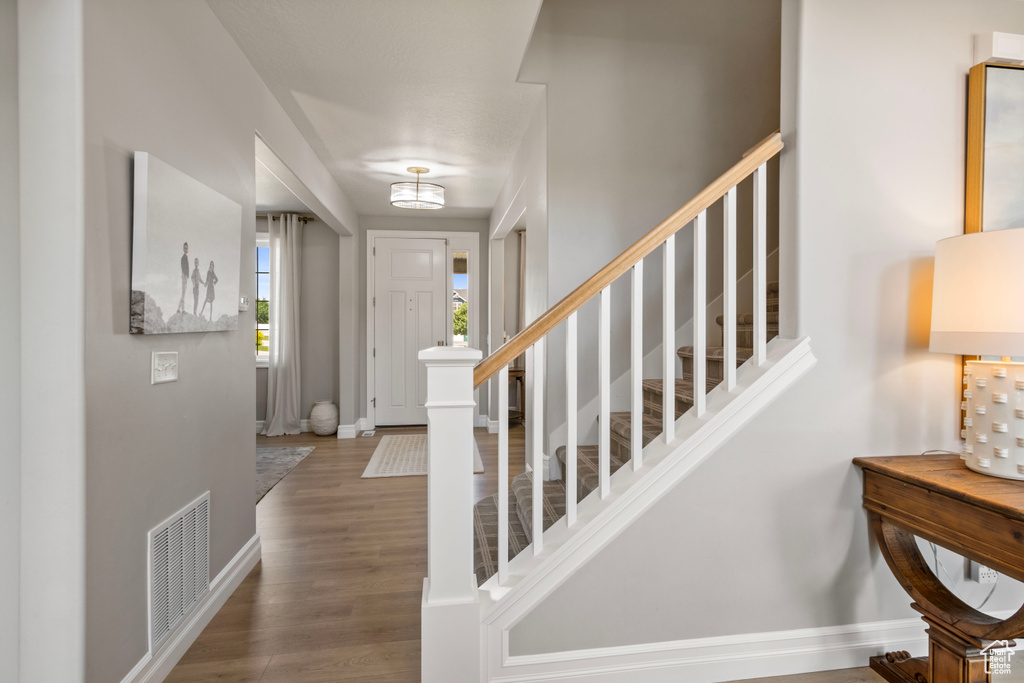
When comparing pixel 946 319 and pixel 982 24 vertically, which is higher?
pixel 982 24

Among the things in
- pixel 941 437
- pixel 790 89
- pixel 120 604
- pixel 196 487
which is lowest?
pixel 120 604

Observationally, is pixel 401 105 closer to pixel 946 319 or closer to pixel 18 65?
pixel 18 65

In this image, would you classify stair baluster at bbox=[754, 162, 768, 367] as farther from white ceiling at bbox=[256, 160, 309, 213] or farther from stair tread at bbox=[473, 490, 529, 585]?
white ceiling at bbox=[256, 160, 309, 213]

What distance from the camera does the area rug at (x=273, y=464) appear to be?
392 cm

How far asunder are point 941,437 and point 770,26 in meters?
2.47

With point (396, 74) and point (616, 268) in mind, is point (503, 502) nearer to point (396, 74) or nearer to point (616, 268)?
point (616, 268)

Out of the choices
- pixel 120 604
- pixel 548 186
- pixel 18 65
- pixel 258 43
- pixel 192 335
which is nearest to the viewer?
pixel 18 65

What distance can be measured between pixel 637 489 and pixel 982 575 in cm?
139

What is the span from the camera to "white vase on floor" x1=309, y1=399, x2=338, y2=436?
5.71m

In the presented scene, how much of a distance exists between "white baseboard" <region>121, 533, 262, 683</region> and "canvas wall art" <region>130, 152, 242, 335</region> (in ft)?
3.54

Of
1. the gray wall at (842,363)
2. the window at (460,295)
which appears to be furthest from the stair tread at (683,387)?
the window at (460,295)

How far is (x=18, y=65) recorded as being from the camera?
1.38 m

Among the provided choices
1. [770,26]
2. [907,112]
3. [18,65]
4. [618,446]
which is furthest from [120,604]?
[770,26]

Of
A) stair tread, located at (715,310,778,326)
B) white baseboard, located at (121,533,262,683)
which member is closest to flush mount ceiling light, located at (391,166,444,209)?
stair tread, located at (715,310,778,326)
